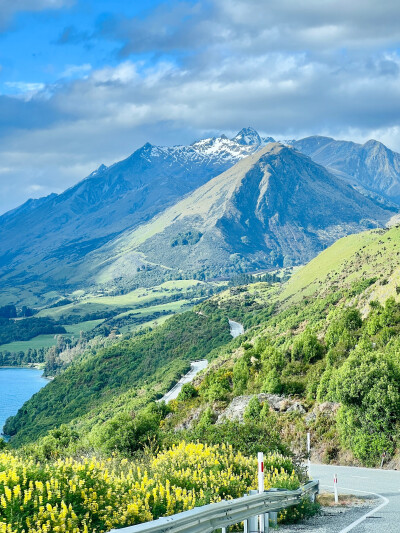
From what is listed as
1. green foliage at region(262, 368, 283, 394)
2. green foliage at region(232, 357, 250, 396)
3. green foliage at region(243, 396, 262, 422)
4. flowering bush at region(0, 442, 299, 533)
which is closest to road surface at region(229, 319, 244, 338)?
green foliage at region(232, 357, 250, 396)

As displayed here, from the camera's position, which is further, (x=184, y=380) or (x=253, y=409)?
(x=184, y=380)

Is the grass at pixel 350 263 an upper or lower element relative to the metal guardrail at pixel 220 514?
upper

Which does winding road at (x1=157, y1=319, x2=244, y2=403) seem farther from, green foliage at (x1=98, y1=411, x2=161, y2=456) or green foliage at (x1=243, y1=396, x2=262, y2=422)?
green foliage at (x1=98, y1=411, x2=161, y2=456)

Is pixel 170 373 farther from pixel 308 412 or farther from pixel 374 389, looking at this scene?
pixel 374 389

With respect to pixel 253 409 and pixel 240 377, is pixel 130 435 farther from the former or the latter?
pixel 240 377

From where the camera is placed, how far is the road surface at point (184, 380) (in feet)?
386

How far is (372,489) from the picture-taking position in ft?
73.4

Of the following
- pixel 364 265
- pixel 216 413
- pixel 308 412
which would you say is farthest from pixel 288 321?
pixel 308 412

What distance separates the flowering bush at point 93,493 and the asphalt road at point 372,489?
7.69 feet

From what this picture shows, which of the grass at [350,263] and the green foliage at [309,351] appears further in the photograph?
the grass at [350,263]

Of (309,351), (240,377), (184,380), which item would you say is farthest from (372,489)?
(184,380)

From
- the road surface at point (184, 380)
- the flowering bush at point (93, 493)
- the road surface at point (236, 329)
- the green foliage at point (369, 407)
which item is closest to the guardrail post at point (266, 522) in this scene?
the flowering bush at point (93, 493)

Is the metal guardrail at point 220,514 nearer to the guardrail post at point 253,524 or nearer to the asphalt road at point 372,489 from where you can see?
the guardrail post at point 253,524

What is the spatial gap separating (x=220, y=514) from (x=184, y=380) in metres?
122
